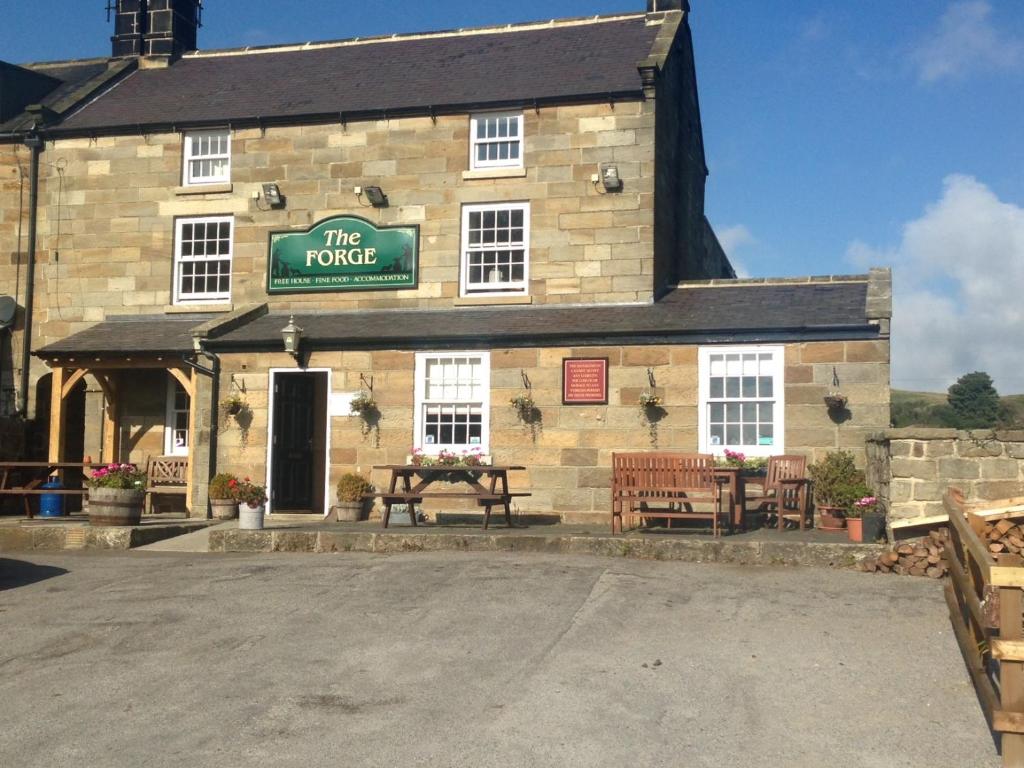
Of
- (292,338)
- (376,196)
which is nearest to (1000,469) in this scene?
(292,338)

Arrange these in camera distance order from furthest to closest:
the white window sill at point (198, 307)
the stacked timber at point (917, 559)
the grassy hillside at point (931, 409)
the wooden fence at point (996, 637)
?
the grassy hillside at point (931, 409)
the white window sill at point (198, 307)
the stacked timber at point (917, 559)
the wooden fence at point (996, 637)

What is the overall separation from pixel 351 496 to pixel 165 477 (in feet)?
14.6

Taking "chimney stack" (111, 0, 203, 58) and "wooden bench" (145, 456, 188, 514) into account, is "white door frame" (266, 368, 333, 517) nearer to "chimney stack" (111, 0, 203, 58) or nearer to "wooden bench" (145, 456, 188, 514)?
"wooden bench" (145, 456, 188, 514)

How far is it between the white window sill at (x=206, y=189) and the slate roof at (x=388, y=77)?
1.11 m

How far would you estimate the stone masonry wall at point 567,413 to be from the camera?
1438 cm

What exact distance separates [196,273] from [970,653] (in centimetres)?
1495

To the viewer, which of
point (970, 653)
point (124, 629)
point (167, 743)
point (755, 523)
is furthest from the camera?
point (755, 523)

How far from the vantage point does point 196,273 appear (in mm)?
18891

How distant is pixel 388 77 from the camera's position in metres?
19.5

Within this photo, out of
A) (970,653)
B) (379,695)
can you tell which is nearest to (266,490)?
(379,695)

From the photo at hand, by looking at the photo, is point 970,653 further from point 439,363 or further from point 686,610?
point 439,363

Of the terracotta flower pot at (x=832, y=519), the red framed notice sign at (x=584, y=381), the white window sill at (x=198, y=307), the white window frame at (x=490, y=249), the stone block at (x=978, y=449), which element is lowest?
the terracotta flower pot at (x=832, y=519)

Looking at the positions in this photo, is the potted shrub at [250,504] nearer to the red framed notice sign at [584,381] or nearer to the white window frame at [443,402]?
the white window frame at [443,402]

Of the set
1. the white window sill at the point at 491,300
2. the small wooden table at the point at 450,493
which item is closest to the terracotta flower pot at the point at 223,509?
the small wooden table at the point at 450,493
